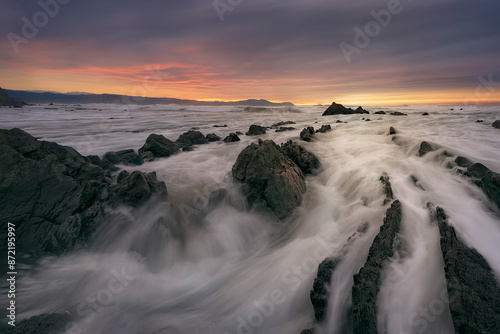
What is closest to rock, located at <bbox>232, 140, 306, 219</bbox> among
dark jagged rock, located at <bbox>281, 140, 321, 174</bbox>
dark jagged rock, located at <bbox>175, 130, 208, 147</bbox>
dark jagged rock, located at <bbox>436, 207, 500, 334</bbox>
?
dark jagged rock, located at <bbox>281, 140, 321, 174</bbox>

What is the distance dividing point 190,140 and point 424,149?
10159 mm

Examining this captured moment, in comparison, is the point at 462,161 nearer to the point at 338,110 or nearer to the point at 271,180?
the point at 271,180

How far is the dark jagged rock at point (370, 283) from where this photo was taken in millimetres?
2676

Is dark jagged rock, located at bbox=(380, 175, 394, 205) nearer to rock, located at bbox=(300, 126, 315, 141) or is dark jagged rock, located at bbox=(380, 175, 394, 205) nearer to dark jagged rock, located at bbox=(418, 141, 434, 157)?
dark jagged rock, located at bbox=(418, 141, 434, 157)

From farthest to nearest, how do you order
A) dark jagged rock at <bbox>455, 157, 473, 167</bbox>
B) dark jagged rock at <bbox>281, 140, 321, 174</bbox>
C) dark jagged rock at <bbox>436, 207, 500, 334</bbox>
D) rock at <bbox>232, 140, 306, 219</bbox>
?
dark jagged rock at <bbox>281, 140, 321, 174</bbox> < dark jagged rock at <bbox>455, 157, 473, 167</bbox> < rock at <bbox>232, 140, 306, 219</bbox> < dark jagged rock at <bbox>436, 207, 500, 334</bbox>

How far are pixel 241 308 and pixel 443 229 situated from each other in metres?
3.62

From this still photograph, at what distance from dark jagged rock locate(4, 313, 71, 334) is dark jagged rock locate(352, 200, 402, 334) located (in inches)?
154

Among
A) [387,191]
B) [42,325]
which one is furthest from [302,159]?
[42,325]

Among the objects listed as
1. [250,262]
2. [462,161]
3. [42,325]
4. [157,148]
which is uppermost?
[462,161]

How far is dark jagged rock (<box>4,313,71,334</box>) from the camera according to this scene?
9.78ft

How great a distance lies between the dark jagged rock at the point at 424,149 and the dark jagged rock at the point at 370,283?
19.2 ft

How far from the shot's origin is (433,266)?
3363mm

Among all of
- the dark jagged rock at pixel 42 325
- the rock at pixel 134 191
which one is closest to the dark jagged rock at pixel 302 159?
the rock at pixel 134 191

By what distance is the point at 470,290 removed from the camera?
8.72ft
